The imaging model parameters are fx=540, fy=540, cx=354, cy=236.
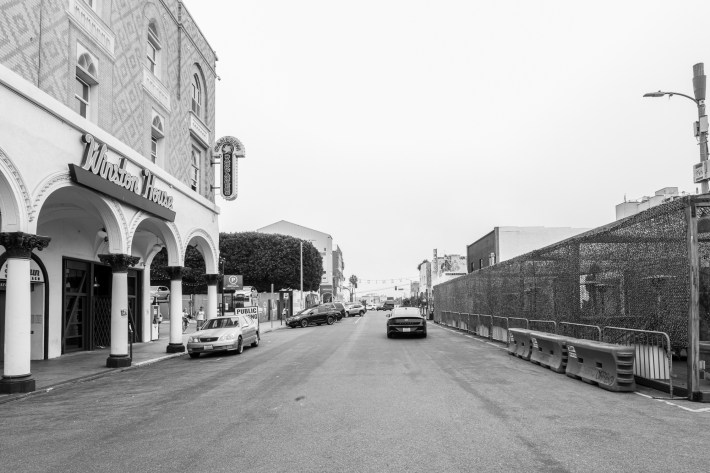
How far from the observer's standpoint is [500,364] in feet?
47.0

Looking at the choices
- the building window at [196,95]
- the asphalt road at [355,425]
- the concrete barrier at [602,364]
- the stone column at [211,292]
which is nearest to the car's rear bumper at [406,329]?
the stone column at [211,292]

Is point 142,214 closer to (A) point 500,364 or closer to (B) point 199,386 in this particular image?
(B) point 199,386

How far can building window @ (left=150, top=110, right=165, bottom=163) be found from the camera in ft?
69.8

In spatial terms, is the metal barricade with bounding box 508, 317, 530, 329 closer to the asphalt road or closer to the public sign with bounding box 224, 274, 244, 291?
the asphalt road

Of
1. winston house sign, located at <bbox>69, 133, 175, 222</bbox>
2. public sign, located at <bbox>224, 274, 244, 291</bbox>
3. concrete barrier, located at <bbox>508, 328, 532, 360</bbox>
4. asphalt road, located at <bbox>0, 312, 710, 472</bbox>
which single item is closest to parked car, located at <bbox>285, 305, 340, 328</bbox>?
public sign, located at <bbox>224, 274, 244, 291</bbox>

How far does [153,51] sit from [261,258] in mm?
39249

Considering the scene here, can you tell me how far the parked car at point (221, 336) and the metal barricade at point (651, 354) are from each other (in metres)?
12.6

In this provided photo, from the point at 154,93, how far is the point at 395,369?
1455 cm

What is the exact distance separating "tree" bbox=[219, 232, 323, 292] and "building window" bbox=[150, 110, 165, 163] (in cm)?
3788

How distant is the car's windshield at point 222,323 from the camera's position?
20094 mm

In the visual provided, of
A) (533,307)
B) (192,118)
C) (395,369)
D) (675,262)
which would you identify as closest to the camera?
(675,262)

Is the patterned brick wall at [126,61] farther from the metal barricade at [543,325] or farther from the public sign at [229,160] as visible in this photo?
the metal barricade at [543,325]

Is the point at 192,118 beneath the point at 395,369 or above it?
above

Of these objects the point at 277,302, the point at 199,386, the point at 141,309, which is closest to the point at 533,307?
the point at 199,386
